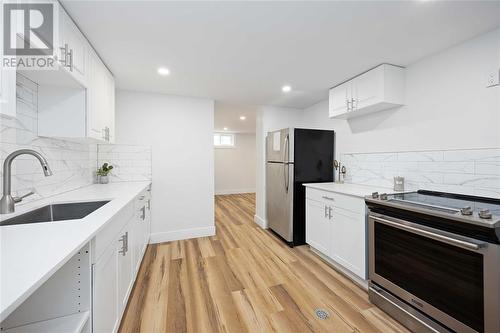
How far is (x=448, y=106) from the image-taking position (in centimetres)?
189

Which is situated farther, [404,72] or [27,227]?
[404,72]

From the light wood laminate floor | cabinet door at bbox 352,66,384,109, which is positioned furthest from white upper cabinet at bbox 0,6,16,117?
cabinet door at bbox 352,66,384,109

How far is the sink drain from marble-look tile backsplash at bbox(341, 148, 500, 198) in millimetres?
1517

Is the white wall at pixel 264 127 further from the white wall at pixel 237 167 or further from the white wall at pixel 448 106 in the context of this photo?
the white wall at pixel 237 167

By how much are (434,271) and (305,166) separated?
5.88 feet

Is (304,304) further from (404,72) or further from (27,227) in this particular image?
(404,72)

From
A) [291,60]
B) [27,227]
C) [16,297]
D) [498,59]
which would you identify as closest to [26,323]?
[27,227]

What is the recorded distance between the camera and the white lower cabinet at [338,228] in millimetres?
1966

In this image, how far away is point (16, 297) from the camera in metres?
0.53

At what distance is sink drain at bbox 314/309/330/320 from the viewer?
1.63m

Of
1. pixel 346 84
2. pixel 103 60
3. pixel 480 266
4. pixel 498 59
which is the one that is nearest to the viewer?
pixel 480 266

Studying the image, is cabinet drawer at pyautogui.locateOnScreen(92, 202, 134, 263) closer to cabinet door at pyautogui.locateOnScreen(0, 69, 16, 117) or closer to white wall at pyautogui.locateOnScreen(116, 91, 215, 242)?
cabinet door at pyautogui.locateOnScreen(0, 69, 16, 117)

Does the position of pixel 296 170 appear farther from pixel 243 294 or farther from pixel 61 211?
pixel 61 211

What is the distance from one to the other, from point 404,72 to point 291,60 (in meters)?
1.27
